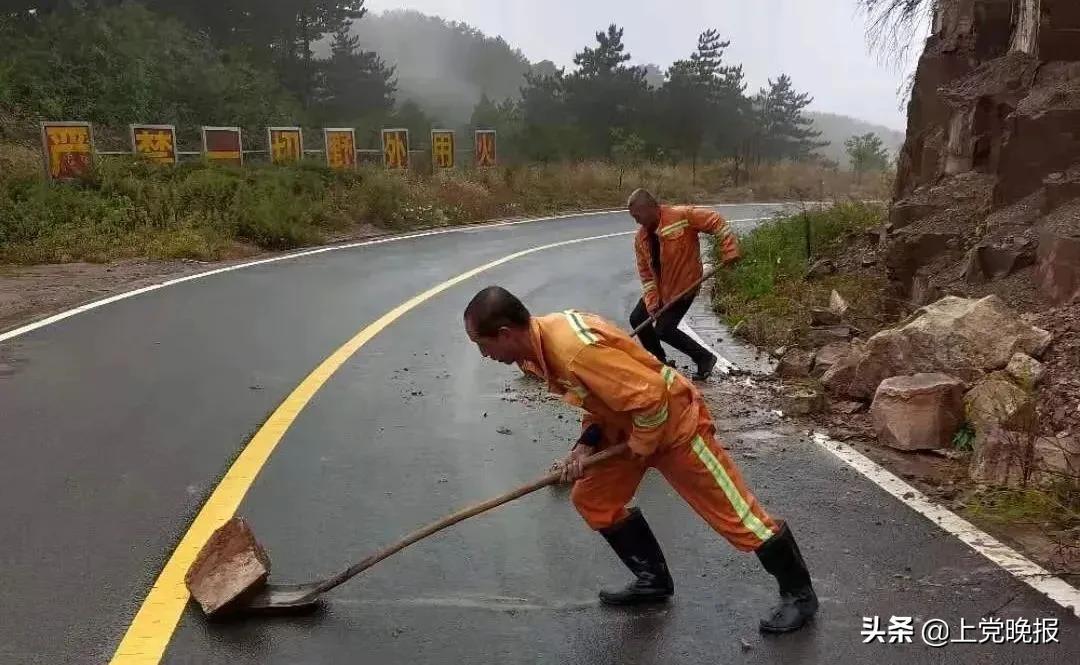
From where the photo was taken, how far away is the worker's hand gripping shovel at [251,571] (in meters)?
3.33

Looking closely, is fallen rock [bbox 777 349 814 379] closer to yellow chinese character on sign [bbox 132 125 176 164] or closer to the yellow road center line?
the yellow road center line

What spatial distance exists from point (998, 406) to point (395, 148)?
72.9ft

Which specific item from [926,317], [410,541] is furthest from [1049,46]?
[410,541]

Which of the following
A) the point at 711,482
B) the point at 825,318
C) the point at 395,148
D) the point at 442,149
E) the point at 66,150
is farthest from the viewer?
the point at 442,149

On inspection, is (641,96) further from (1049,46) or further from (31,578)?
(31,578)

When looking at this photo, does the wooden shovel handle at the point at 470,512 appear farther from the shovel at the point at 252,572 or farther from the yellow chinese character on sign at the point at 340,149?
the yellow chinese character on sign at the point at 340,149

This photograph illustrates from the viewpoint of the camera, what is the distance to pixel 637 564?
3.51 meters

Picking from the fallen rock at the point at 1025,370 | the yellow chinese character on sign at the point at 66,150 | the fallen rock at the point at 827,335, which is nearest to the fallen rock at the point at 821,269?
the fallen rock at the point at 827,335

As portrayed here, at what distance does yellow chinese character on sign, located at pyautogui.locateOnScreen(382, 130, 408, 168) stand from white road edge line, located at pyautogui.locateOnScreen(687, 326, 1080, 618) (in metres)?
21.3

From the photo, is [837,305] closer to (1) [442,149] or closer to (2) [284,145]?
(2) [284,145]

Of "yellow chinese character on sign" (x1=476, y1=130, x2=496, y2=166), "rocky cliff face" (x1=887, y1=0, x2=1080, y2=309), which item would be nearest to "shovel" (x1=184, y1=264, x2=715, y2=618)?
"rocky cliff face" (x1=887, y1=0, x2=1080, y2=309)

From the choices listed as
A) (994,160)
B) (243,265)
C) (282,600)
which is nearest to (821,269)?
(994,160)

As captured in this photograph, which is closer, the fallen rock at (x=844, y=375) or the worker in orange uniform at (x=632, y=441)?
the worker in orange uniform at (x=632, y=441)

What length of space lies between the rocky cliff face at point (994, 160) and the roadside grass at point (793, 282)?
1.96ft
